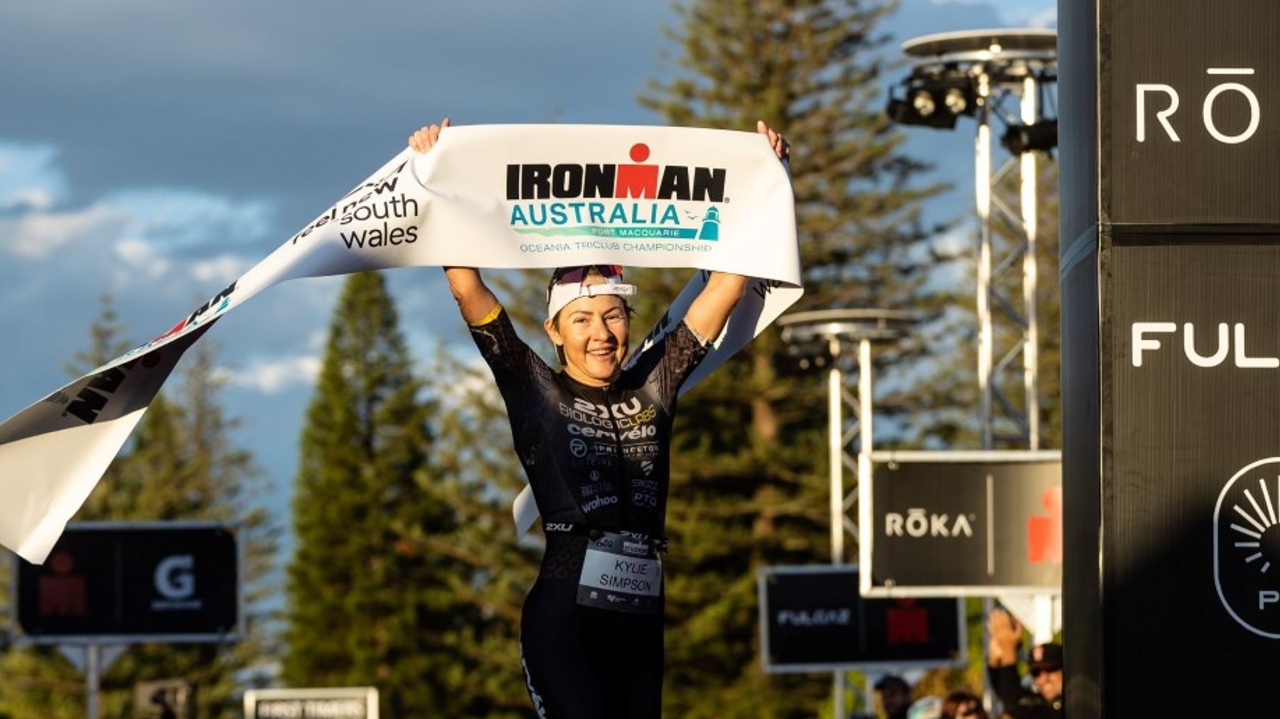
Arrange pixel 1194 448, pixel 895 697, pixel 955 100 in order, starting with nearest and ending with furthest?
1. pixel 1194 448
2. pixel 895 697
3. pixel 955 100

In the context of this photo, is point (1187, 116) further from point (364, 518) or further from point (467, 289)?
point (364, 518)

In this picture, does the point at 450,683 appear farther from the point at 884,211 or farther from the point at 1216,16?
the point at 1216,16

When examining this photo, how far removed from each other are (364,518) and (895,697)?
184 ft

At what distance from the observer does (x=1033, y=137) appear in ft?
66.5

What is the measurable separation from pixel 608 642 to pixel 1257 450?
1.71 m

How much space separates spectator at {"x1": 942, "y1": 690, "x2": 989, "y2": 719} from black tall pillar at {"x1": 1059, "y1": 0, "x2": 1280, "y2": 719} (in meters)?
5.62

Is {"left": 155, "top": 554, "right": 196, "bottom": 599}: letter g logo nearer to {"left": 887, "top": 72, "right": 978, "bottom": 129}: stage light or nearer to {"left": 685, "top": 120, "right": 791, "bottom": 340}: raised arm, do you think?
{"left": 887, "top": 72, "right": 978, "bottom": 129}: stage light

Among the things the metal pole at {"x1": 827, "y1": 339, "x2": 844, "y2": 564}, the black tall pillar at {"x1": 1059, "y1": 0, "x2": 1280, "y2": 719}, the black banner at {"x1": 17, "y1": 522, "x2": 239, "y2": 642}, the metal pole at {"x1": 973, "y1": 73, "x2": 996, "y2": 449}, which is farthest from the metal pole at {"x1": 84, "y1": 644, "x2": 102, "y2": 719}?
the black tall pillar at {"x1": 1059, "y1": 0, "x2": 1280, "y2": 719}

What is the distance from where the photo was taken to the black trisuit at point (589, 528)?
6461mm

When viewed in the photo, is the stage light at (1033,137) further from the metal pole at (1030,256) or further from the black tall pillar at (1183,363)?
the black tall pillar at (1183,363)

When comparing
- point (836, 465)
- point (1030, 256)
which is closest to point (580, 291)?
point (1030, 256)

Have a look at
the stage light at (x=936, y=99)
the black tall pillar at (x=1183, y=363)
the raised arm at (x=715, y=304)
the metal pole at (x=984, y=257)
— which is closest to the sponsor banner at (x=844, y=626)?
the metal pole at (x=984, y=257)

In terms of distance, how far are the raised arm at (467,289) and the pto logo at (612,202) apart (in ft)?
0.70

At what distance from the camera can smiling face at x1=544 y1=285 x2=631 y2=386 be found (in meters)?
6.64
